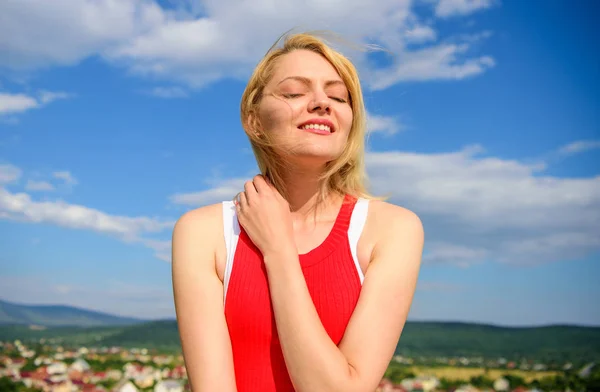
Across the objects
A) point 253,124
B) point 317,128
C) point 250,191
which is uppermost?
point 253,124

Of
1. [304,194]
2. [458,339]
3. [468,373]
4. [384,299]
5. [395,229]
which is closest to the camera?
[384,299]

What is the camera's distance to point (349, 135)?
2520mm

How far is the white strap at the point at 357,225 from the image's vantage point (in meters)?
2.21

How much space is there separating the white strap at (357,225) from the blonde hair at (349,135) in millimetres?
130

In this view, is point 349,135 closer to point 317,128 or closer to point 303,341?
point 317,128

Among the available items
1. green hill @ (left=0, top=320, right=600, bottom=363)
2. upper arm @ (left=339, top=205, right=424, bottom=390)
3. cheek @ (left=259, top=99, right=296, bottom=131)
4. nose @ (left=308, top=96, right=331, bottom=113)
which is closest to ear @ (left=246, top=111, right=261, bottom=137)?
cheek @ (left=259, top=99, right=296, bottom=131)

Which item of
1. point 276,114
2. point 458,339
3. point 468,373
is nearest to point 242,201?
point 276,114

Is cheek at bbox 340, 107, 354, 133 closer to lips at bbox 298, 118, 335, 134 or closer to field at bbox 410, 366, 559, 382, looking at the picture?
lips at bbox 298, 118, 335, 134

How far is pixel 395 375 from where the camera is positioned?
6.76 metres

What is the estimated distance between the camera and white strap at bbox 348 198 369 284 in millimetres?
2211

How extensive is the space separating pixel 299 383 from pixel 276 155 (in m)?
0.97

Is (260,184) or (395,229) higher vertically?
(260,184)

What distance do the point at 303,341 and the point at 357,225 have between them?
57 centimetres

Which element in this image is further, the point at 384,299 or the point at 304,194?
the point at 304,194
